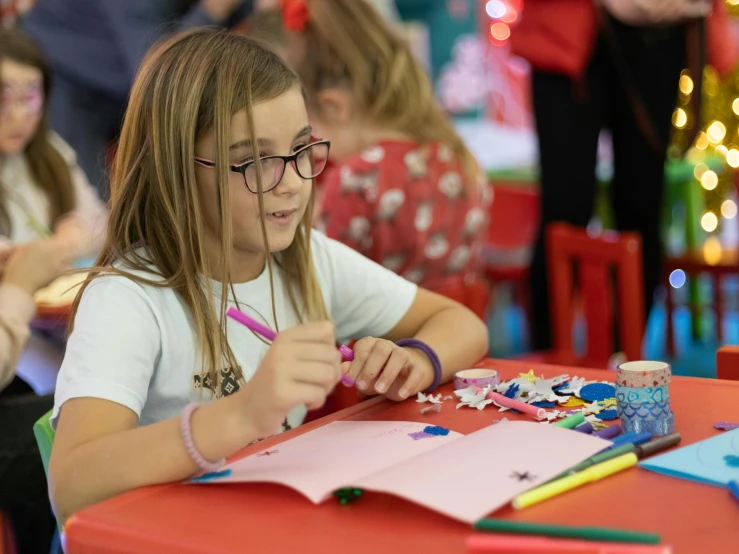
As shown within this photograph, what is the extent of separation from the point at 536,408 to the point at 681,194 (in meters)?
2.91

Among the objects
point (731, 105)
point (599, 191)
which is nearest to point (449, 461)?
point (599, 191)

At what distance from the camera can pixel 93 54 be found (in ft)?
11.4

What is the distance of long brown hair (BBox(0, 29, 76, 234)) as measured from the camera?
255cm

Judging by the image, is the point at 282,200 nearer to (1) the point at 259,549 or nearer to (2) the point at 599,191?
(1) the point at 259,549

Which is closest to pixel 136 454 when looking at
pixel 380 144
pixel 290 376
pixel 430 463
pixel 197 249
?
pixel 290 376

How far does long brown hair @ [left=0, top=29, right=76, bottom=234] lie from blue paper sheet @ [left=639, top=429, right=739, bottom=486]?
2.05 m

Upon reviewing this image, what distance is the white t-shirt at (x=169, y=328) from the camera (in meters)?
1.01

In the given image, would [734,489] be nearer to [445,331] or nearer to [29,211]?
[445,331]

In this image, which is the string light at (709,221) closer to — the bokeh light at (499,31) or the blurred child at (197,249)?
the bokeh light at (499,31)

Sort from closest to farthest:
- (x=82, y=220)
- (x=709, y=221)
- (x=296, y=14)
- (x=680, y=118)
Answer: (x=296, y=14) → (x=82, y=220) → (x=680, y=118) → (x=709, y=221)

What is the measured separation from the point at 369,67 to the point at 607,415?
126cm

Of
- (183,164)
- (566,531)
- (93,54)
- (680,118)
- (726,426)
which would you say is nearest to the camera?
(566,531)

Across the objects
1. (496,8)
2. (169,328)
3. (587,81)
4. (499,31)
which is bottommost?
(169,328)

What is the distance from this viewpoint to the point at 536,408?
100cm
